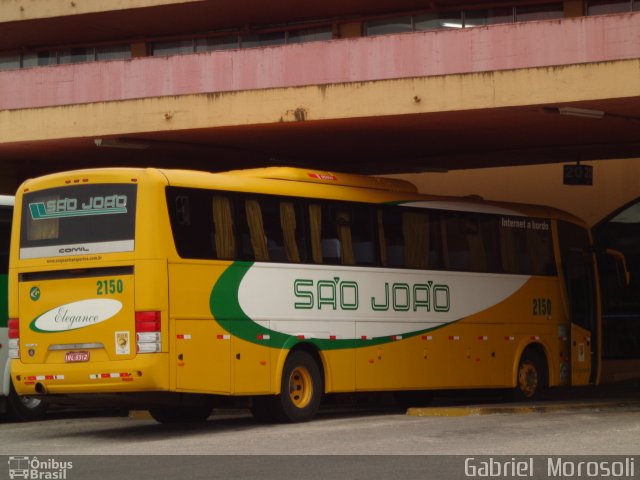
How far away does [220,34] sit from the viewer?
105ft

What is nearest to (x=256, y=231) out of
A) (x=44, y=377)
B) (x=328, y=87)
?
(x=44, y=377)

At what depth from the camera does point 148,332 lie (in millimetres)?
16250

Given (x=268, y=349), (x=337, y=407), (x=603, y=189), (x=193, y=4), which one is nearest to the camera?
(x=268, y=349)

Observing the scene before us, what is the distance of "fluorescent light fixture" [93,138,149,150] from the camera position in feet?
77.7

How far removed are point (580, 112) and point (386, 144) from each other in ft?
16.9

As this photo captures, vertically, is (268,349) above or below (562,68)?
below

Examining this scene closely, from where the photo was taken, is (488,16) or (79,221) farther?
(488,16)

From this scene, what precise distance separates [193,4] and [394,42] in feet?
22.4

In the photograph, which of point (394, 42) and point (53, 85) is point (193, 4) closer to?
point (53, 85)

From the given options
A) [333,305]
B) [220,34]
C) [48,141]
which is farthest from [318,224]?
[220,34]

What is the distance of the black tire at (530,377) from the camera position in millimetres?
22688

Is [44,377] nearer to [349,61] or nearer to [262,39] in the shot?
[349,61]

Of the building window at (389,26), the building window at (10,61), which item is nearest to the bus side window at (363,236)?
the building window at (389,26)

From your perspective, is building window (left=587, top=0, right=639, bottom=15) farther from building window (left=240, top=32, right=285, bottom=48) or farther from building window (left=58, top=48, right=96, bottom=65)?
building window (left=58, top=48, right=96, bottom=65)
